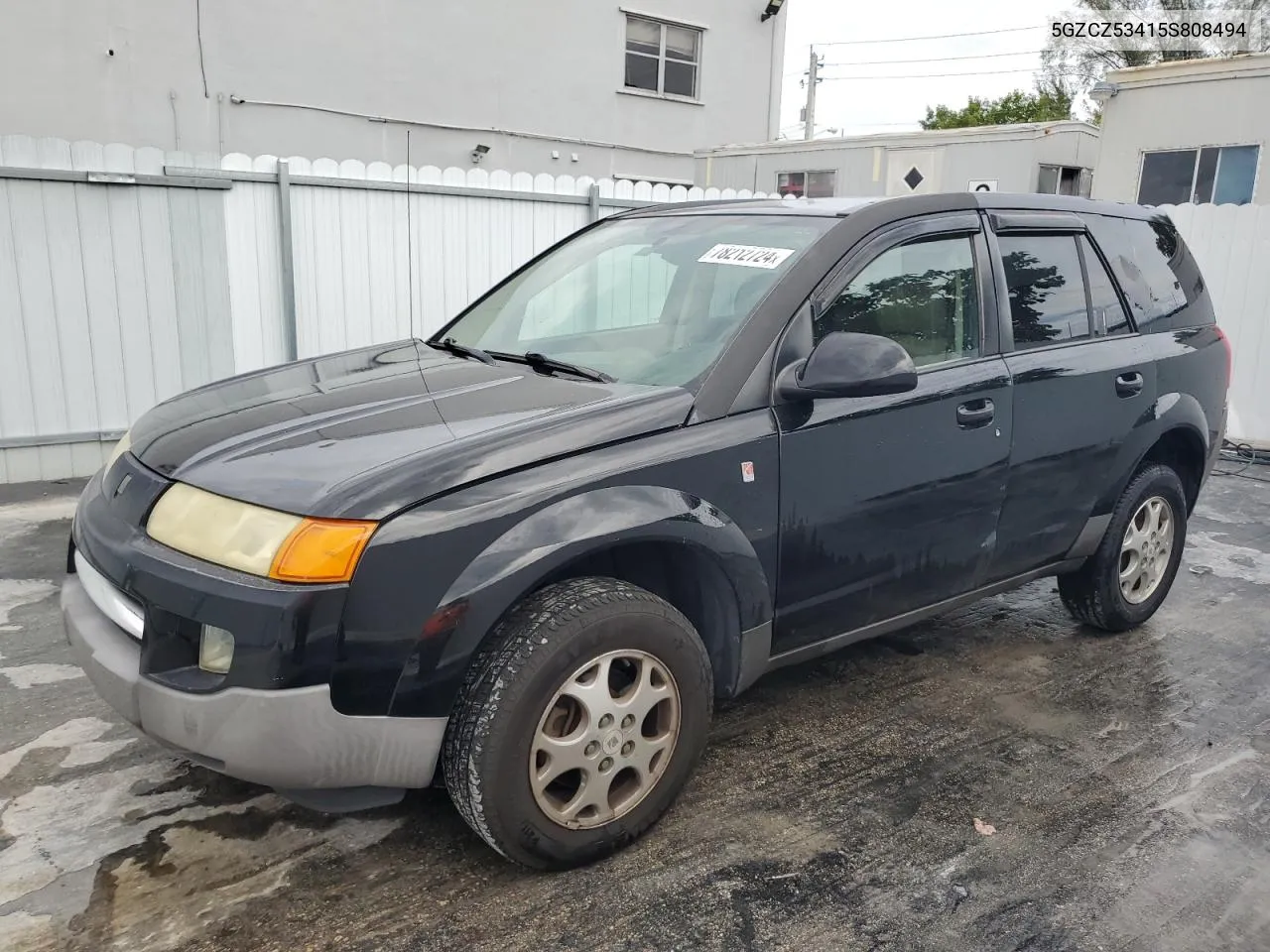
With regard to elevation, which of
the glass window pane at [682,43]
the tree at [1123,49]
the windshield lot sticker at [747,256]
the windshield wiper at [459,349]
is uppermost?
the tree at [1123,49]

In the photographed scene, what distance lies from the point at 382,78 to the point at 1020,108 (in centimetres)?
3109

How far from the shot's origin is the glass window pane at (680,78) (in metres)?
17.6

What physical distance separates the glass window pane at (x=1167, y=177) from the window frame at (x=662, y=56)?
300 inches

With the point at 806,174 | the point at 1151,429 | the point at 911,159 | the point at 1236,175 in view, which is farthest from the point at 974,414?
the point at 806,174

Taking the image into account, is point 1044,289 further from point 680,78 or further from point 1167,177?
point 680,78

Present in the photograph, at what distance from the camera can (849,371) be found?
2.83 metres

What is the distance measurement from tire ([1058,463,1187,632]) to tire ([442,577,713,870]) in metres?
2.28

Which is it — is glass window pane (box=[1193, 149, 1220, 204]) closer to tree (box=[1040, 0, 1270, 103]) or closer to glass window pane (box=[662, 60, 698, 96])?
glass window pane (box=[662, 60, 698, 96])

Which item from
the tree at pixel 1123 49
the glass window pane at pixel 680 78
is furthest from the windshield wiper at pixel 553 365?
the tree at pixel 1123 49

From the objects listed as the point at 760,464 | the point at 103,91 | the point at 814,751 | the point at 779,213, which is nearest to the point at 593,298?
the point at 779,213

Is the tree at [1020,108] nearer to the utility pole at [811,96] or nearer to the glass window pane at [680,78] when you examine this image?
the utility pole at [811,96]

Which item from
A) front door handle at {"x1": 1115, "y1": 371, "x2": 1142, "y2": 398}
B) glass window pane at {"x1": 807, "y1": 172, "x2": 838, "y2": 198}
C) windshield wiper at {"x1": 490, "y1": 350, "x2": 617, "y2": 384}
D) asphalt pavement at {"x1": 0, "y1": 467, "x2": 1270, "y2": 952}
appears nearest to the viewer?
asphalt pavement at {"x1": 0, "y1": 467, "x2": 1270, "y2": 952}

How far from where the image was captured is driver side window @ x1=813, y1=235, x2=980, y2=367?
127 inches

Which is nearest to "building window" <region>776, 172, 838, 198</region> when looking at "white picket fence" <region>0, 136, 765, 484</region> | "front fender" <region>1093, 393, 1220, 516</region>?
"white picket fence" <region>0, 136, 765, 484</region>
